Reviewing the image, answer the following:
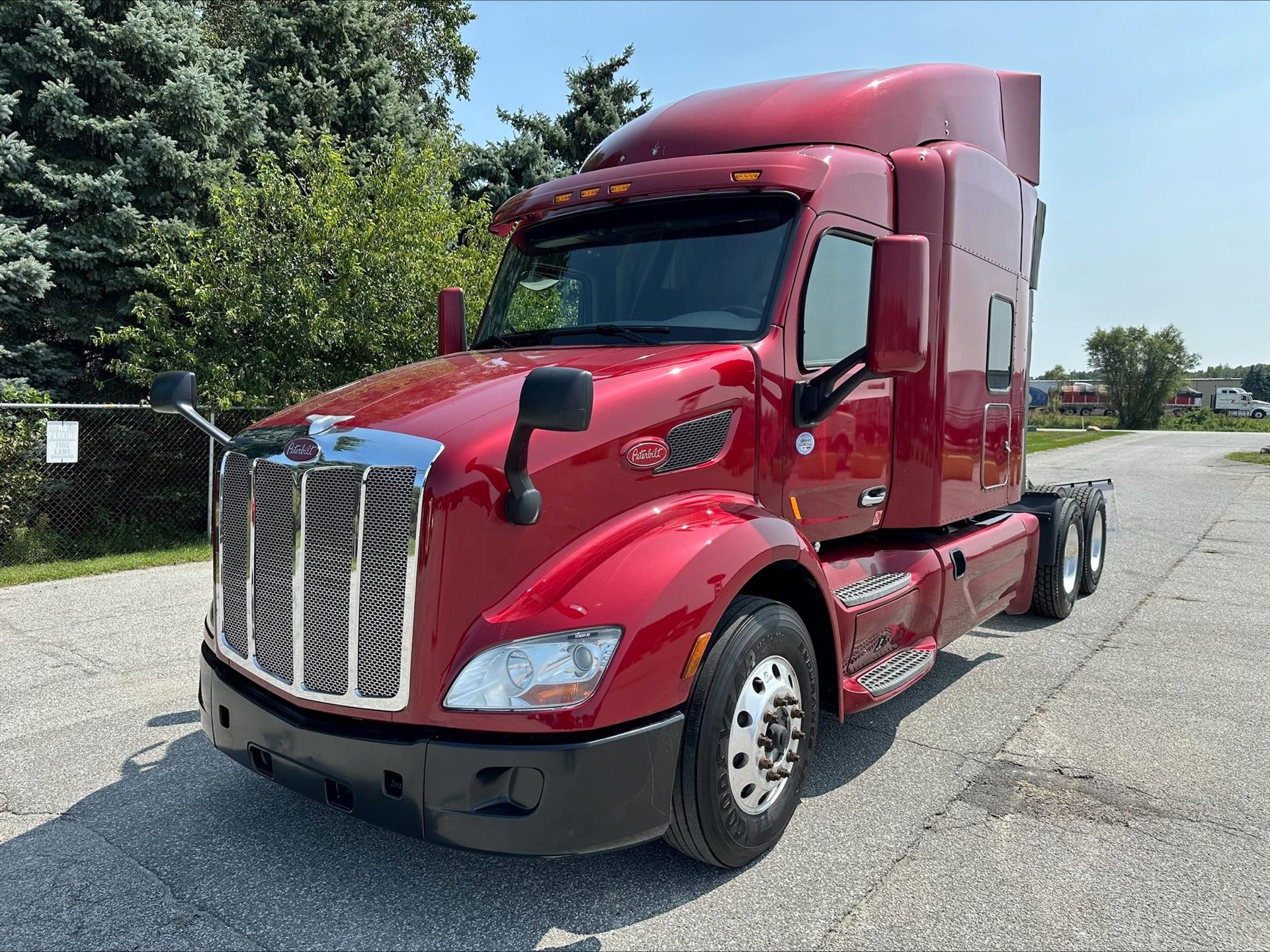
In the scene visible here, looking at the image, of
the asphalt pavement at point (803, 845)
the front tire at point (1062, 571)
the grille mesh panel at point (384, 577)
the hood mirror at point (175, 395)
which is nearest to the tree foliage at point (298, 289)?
the asphalt pavement at point (803, 845)

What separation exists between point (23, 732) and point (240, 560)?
7.92 feet

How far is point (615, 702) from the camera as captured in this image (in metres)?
2.81

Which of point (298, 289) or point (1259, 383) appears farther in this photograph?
point (1259, 383)

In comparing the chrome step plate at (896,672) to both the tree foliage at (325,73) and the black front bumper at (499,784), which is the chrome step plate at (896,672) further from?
the tree foliage at (325,73)

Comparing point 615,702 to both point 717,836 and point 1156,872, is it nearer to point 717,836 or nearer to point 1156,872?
point 717,836

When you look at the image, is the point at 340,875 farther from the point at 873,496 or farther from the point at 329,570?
the point at 873,496

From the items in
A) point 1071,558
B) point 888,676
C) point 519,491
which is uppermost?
point 519,491

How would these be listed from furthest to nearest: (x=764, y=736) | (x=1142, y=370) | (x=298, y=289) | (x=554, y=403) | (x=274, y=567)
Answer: (x=1142, y=370) → (x=298, y=289) → (x=764, y=736) → (x=274, y=567) → (x=554, y=403)

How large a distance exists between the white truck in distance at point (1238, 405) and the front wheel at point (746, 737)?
86780 mm

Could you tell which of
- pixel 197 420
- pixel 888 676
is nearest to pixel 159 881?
pixel 197 420

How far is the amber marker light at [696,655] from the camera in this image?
9.85 feet

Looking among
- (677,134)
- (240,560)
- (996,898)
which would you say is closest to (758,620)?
(996,898)

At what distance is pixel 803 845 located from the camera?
3537 millimetres

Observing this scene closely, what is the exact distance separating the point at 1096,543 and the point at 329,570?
7.48m
